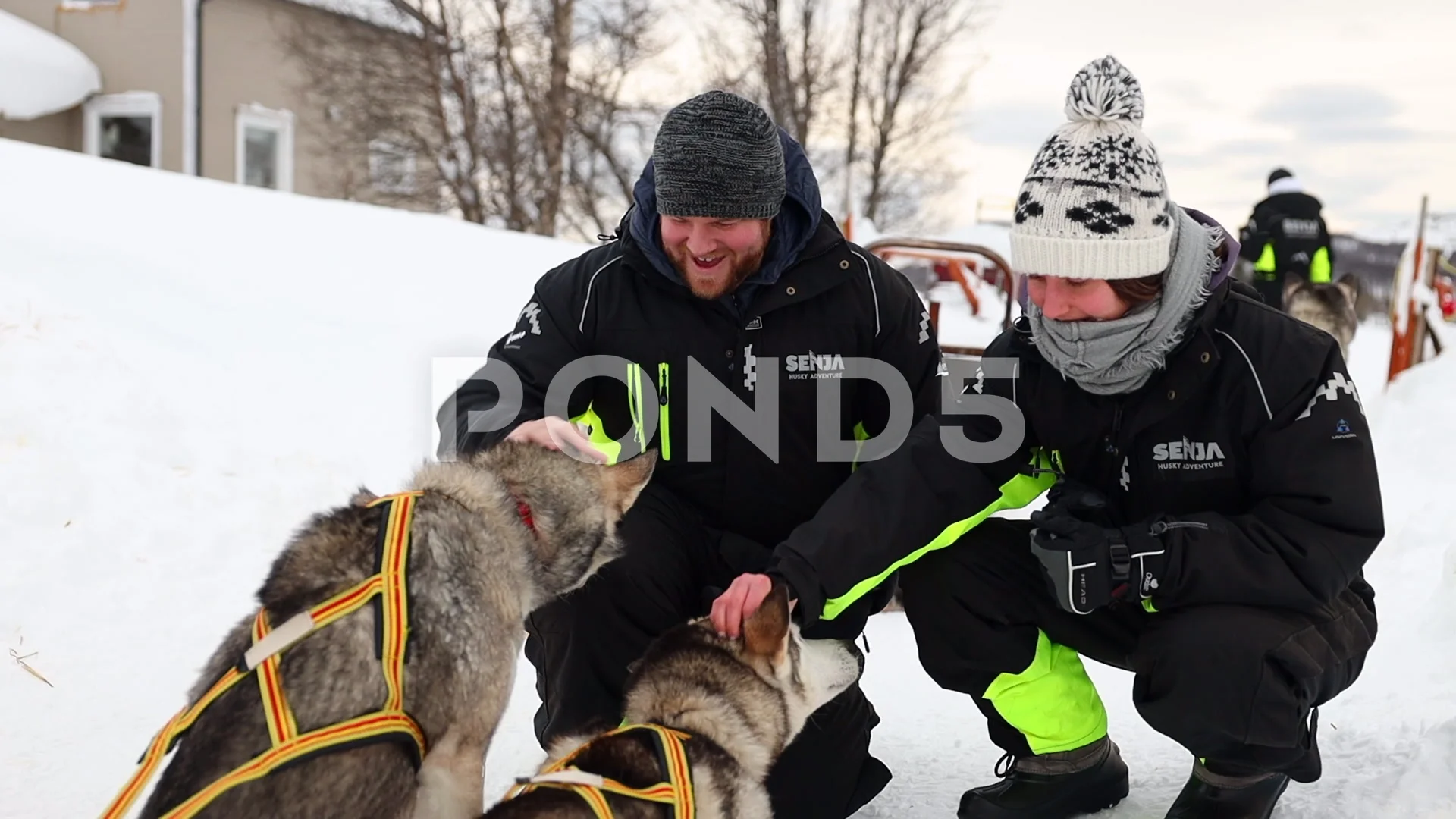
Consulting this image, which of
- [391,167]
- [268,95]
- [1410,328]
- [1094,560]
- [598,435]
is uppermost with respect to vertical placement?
[268,95]

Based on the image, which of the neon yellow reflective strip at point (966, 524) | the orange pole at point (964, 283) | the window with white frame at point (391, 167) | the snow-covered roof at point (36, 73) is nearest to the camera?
the neon yellow reflective strip at point (966, 524)

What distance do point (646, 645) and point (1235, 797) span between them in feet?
4.40

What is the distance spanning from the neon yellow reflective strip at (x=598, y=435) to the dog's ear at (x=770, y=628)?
26.4 inches

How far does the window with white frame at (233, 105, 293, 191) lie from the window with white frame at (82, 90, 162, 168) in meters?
1.13

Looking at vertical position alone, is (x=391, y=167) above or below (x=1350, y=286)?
above

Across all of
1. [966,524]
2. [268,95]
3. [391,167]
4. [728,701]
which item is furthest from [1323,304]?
[268,95]

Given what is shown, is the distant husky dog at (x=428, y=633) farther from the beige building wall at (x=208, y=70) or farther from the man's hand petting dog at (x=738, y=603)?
the beige building wall at (x=208, y=70)

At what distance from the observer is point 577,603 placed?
261 cm

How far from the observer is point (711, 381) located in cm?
278

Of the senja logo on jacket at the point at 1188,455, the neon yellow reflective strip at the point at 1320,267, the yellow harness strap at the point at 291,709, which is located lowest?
the yellow harness strap at the point at 291,709

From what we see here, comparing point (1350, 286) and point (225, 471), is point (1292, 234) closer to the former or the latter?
point (1350, 286)

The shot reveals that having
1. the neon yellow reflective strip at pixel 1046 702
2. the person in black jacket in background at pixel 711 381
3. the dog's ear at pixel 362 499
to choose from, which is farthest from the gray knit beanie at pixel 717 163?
the neon yellow reflective strip at pixel 1046 702

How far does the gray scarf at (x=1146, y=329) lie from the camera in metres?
2.29

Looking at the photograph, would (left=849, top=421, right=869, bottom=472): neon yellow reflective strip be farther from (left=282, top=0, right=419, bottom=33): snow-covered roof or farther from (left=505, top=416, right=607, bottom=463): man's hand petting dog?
(left=282, top=0, right=419, bottom=33): snow-covered roof
